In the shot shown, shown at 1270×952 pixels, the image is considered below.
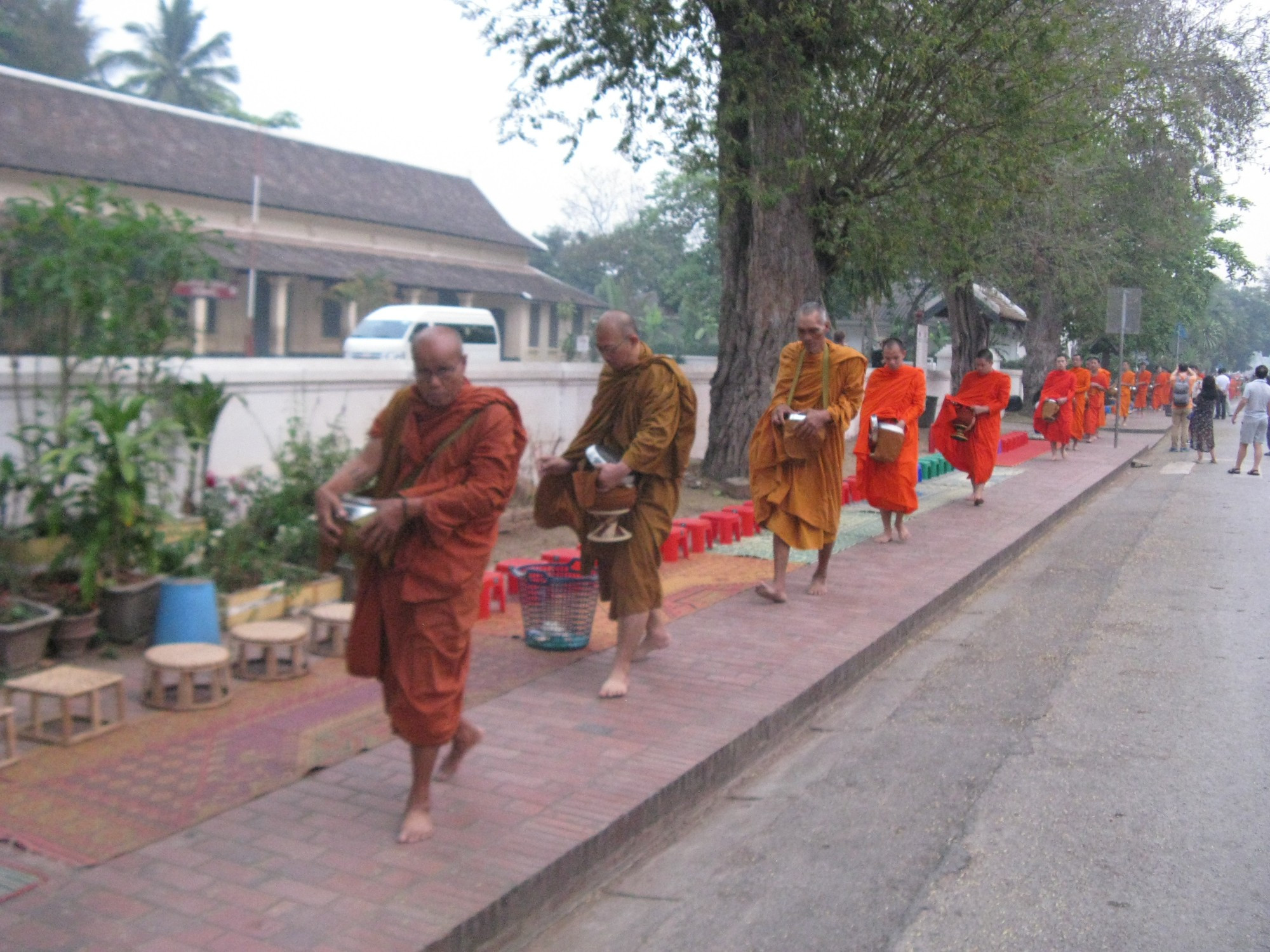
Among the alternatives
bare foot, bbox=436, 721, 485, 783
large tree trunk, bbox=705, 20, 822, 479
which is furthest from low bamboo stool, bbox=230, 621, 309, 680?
large tree trunk, bbox=705, 20, 822, 479

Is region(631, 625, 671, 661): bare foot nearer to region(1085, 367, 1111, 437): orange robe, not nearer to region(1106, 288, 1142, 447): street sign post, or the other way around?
region(1106, 288, 1142, 447): street sign post

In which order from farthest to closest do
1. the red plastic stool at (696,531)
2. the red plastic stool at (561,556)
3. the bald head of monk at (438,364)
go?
the red plastic stool at (696,531), the red plastic stool at (561,556), the bald head of monk at (438,364)

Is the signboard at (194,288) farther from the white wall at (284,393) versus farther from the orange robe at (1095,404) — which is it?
the orange robe at (1095,404)

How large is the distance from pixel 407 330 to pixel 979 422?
1161 cm

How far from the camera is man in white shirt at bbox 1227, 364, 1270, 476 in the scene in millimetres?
A: 18531

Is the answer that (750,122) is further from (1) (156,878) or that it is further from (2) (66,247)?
(1) (156,878)

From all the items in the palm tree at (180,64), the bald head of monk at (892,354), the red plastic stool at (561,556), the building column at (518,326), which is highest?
the palm tree at (180,64)

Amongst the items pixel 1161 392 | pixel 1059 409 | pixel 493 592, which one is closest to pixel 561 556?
pixel 493 592

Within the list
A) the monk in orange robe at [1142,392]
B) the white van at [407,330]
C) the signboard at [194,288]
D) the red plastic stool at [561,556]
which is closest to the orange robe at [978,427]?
the red plastic stool at [561,556]

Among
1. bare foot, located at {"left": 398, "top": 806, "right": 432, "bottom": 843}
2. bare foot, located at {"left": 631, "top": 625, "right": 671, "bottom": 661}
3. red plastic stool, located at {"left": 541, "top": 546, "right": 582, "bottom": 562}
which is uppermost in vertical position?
red plastic stool, located at {"left": 541, "top": 546, "right": 582, "bottom": 562}

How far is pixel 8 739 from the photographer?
450cm

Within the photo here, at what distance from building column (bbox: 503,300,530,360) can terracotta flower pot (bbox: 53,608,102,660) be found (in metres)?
26.0

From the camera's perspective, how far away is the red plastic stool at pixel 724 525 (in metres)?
9.98

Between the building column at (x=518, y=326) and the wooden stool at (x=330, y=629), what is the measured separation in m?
25.5
